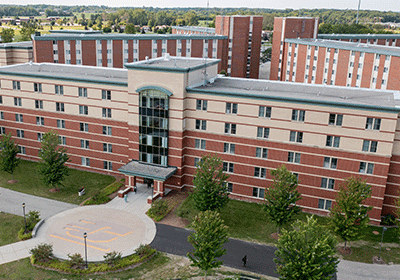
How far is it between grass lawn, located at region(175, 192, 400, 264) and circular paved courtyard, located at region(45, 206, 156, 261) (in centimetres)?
573

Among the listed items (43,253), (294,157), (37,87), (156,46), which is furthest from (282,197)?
(156,46)

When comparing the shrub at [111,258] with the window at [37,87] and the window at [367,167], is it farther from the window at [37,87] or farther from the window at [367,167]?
the window at [37,87]

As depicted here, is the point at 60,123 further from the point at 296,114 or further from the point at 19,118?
the point at 296,114

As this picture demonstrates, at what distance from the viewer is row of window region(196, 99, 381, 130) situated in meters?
45.8

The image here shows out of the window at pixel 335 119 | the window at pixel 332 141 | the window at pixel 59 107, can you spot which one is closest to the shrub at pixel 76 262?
the window at pixel 59 107

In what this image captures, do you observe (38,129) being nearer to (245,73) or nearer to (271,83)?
(271,83)

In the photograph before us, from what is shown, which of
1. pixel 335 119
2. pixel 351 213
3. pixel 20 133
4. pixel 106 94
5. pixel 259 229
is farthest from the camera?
pixel 20 133

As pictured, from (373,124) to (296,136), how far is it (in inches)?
353

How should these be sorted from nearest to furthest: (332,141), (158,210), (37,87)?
(332,141)
(158,210)
(37,87)

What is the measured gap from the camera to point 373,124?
45844 millimetres

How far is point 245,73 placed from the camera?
11800 cm

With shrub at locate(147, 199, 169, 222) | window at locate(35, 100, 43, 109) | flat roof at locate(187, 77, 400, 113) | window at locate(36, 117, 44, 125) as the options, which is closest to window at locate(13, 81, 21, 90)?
window at locate(35, 100, 43, 109)

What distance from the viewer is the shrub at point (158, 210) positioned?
48.8 m

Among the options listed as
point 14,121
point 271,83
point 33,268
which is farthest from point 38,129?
point 271,83
